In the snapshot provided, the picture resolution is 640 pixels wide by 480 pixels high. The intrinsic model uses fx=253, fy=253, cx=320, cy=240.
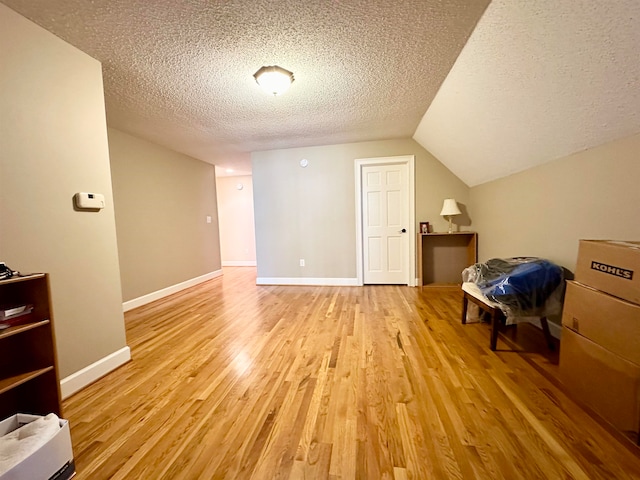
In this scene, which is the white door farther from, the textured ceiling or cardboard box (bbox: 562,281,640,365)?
cardboard box (bbox: 562,281,640,365)

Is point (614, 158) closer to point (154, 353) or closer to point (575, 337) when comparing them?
point (575, 337)

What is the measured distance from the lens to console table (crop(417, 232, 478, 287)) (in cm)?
393

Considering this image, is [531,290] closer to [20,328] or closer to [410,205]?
[410,205]

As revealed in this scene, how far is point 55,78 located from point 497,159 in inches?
150

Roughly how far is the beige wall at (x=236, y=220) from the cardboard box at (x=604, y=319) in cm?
599

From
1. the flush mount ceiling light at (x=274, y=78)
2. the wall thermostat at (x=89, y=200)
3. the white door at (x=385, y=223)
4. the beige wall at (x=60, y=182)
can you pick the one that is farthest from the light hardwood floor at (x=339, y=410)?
the flush mount ceiling light at (x=274, y=78)

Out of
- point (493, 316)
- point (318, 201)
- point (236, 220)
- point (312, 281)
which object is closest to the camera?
point (493, 316)

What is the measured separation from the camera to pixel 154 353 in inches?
85.6

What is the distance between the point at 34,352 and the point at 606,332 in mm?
2951

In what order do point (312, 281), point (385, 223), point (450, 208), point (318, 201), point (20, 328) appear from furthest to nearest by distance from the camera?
1. point (312, 281)
2. point (318, 201)
3. point (385, 223)
4. point (450, 208)
5. point (20, 328)

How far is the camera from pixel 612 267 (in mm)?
1291

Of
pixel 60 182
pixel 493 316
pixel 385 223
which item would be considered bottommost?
pixel 493 316

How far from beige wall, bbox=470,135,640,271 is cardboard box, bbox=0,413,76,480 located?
311cm

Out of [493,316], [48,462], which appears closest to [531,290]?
[493,316]
